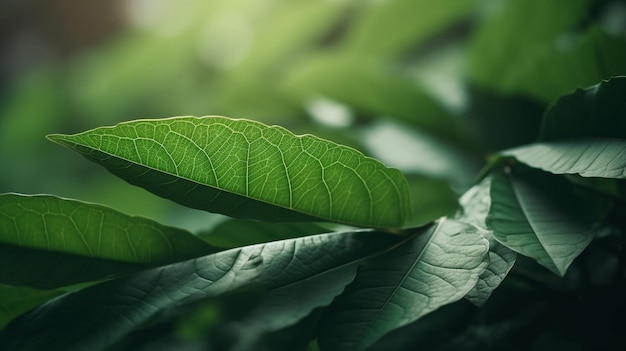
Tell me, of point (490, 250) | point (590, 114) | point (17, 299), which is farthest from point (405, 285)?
point (17, 299)

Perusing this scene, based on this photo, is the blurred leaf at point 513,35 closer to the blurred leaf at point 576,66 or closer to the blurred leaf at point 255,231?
the blurred leaf at point 576,66

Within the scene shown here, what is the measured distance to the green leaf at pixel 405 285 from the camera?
12.5 inches

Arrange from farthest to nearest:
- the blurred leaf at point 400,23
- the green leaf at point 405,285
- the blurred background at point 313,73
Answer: the blurred leaf at point 400,23 < the blurred background at point 313,73 < the green leaf at point 405,285

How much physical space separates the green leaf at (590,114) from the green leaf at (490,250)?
65 mm

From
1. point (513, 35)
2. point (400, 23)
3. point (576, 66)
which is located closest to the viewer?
point (576, 66)

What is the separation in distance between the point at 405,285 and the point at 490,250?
0.21 ft

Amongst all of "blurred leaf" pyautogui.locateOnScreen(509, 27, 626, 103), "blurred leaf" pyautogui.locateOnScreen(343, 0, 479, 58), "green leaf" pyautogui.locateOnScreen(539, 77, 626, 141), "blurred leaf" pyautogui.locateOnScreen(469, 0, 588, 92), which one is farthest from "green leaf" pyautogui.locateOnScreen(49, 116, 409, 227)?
"blurred leaf" pyautogui.locateOnScreen(343, 0, 479, 58)

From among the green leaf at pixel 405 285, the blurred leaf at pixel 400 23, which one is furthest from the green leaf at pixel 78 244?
the blurred leaf at pixel 400 23

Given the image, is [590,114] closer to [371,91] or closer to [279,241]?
[279,241]

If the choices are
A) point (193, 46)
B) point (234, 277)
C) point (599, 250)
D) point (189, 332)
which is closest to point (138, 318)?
point (234, 277)

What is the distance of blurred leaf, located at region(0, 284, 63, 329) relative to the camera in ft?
1.37

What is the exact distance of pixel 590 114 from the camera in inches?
15.7

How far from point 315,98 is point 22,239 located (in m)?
0.52

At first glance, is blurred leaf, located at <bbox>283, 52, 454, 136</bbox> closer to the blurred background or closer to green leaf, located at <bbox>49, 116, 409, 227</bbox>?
the blurred background
